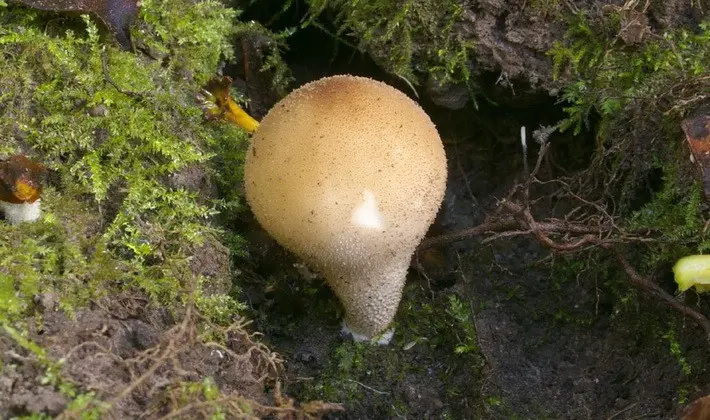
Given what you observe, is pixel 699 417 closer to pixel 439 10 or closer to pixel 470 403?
pixel 470 403

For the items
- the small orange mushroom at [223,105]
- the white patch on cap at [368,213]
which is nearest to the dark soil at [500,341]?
the small orange mushroom at [223,105]

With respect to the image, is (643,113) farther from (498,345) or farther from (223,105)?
(223,105)

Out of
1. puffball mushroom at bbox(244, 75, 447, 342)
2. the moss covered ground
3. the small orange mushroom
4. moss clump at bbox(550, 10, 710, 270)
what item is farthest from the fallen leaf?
the small orange mushroom

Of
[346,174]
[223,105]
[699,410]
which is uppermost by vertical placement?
[346,174]

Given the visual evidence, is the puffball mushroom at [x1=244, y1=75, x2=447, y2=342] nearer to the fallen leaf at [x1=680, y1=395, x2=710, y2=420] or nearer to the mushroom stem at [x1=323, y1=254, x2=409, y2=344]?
the mushroom stem at [x1=323, y1=254, x2=409, y2=344]

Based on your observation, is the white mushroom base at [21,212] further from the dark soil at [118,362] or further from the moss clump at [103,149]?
the dark soil at [118,362]

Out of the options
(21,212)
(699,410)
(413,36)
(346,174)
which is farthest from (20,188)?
(699,410)

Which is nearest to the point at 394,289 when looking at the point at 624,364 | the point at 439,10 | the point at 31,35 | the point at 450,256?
the point at 450,256
